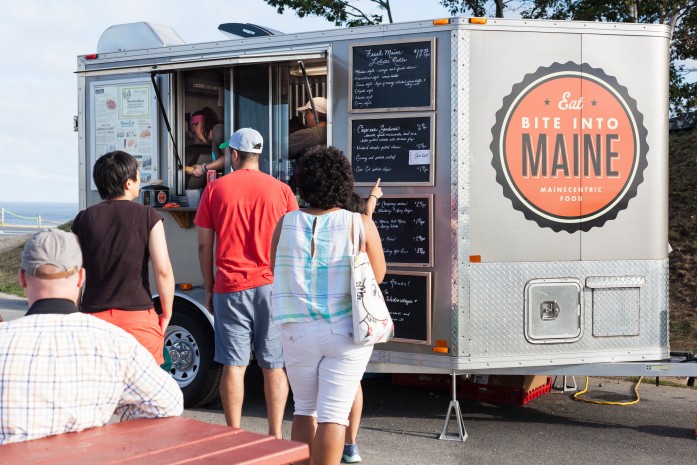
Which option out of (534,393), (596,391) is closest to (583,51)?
(534,393)

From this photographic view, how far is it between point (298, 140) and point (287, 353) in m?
3.10

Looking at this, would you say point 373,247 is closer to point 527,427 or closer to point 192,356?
point 527,427

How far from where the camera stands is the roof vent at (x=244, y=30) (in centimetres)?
687

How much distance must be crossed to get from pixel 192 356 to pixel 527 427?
2541 mm

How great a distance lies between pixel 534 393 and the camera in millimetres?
6777

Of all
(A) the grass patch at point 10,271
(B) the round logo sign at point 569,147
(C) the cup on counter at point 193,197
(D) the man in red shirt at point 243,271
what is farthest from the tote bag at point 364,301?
(A) the grass patch at point 10,271

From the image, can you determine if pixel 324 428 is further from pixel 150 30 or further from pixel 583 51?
pixel 150 30

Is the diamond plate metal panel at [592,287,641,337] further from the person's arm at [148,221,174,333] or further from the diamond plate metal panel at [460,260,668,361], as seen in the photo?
the person's arm at [148,221,174,333]

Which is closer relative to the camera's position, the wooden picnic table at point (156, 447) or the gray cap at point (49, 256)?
the wooden picnic table at point (156, 447)

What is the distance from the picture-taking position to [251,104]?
7020 millimetres

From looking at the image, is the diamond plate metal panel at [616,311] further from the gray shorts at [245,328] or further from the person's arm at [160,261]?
the person's arm at [160,261]

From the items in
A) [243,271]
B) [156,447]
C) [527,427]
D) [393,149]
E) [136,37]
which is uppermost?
[136,37]

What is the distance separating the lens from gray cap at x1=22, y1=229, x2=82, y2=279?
2.71 m

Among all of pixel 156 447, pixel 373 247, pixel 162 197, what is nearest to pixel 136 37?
pixel 162 197
